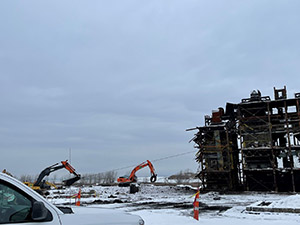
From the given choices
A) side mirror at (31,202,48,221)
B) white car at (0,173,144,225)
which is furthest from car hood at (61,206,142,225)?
side mirror at (31,202,48,221)

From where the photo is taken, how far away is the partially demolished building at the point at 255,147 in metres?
34.3

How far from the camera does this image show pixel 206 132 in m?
39.0

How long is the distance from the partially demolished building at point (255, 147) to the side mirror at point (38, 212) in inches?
1328

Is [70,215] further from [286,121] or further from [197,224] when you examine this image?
[286,121]

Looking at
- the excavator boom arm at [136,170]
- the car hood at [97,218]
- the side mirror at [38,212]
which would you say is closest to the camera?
the side mirror at [38,212]

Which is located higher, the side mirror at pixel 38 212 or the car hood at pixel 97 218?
the side mirror at pixel 38 212

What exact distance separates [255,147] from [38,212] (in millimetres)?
34714

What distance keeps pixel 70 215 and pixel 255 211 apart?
44.8 feet

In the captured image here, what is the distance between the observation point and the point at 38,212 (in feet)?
10.4

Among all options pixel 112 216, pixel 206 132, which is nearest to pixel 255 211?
pixel 112 216

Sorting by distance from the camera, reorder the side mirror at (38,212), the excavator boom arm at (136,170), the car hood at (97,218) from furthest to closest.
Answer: the excavator boom arm at (136,170) → the car hood at (97,218) → the side mirror at (38,212)

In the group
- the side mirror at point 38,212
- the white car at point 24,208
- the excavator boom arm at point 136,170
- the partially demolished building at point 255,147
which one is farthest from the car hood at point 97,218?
the partially demolished building at point 255,147

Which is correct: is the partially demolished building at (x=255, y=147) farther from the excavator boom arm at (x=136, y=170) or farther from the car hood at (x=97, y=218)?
the car hood at (x=97, y=218)

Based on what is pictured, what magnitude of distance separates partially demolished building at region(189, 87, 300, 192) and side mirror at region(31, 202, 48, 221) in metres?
33.7
